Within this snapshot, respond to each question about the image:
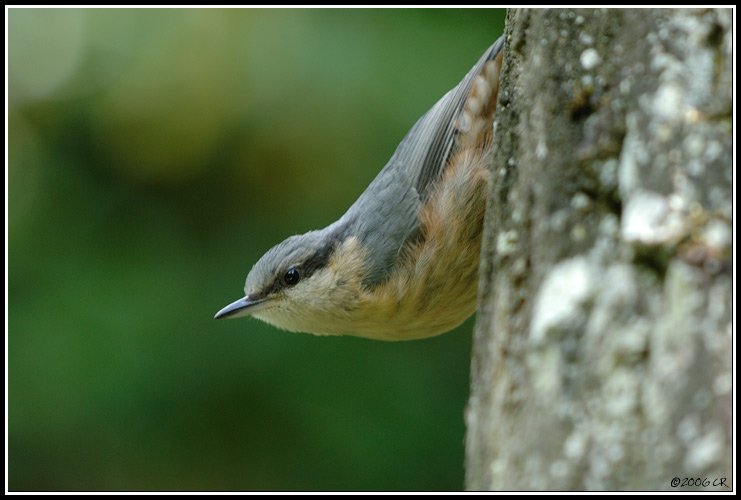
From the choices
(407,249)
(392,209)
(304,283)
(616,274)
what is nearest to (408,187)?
(392,209)

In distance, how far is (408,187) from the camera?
3.17 metres

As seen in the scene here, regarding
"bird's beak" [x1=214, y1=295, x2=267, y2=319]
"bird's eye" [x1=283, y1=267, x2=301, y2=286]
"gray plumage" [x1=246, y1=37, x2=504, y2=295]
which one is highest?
"gray plumage" [x1=246, y1=37, x2=504, y2=295]

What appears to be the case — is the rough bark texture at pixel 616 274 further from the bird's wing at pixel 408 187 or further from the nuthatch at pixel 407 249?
the bird's wing at pixel 408 187

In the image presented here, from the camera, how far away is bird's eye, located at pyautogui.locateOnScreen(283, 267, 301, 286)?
3404 mm

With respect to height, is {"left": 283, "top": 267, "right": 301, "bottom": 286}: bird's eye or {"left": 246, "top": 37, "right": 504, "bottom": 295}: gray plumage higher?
{"left": 246, "top": 37, "right": 504, "bottom": 295}: gray plumage

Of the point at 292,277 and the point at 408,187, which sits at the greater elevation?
the point at 408,187

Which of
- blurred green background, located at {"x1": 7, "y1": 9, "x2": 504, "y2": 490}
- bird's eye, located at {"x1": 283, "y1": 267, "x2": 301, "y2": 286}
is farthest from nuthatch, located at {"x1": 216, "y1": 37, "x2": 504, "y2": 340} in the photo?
blurred green background, located at {"x1": 7, "y1": 9, "x2": 504, "y2": 490}

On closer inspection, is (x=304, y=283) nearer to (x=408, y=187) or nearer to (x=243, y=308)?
(x=243, y=308)

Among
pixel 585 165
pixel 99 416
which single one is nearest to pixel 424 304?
pixel 585 165

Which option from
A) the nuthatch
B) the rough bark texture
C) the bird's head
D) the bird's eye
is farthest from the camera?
the bird's eye

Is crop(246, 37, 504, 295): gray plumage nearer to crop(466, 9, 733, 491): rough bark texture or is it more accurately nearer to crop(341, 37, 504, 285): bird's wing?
crop(341, 37, 504, 285): bird's wing

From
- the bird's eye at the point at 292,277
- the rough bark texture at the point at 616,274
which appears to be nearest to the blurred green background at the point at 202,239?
the bird's eye at the point at 292,277

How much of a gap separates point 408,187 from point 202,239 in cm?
175

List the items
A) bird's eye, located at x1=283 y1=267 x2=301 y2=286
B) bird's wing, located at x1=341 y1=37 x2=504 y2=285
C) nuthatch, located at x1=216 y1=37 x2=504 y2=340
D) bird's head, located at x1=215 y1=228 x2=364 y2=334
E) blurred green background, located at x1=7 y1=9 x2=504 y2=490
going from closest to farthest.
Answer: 1. nuthatch, located at x1=216 y1=37 x2=504 y2=340
2. bird's wing, located at x1=341 y1=37 x2=504 y2=285
3. bird's head, located at x1=215 y1=228 x2=364 y2=334
4. bird's eye, located at x1=283 y1=267 x2=301 y2=286
5. blurred green background, located at x1=7 y1=9 x2=504 y2=490
